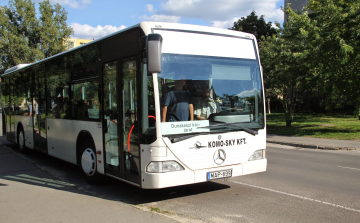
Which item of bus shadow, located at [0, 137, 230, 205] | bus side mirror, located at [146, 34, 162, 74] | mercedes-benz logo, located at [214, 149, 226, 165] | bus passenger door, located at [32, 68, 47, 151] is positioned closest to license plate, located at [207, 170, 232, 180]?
mercedes-benz logo, located at [214, 149, 226, 165]

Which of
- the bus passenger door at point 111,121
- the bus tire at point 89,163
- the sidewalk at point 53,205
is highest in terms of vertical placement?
the bus passenger door at point 111,121

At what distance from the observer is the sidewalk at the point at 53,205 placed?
16.6 ft

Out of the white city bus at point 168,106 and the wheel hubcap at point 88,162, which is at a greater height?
the white city bus at point 168,106

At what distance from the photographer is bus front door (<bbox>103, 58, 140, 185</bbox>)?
5.68m

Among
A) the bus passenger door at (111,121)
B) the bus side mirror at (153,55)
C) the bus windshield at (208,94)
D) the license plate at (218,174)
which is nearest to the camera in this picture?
the bus side mirror at (153,55)

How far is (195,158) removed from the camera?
5.55 meters

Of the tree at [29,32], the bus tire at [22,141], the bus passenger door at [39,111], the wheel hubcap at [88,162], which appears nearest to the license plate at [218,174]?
the wheel hubcap at [88,162]

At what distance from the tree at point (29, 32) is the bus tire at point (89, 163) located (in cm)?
3345

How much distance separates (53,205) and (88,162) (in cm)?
157

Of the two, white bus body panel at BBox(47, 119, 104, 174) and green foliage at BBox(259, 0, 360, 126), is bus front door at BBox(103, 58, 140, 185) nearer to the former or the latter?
white bus body panel at BBox(47, 119, 104, 174)

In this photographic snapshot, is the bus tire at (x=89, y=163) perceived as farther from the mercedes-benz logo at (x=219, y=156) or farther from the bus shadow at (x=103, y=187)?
the mercedes-benz logo at (x=219, y=156)

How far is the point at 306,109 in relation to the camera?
41938 millimetres

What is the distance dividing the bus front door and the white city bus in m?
0.02

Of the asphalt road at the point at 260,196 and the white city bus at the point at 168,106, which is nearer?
the asphalt road at the point at 260,196
